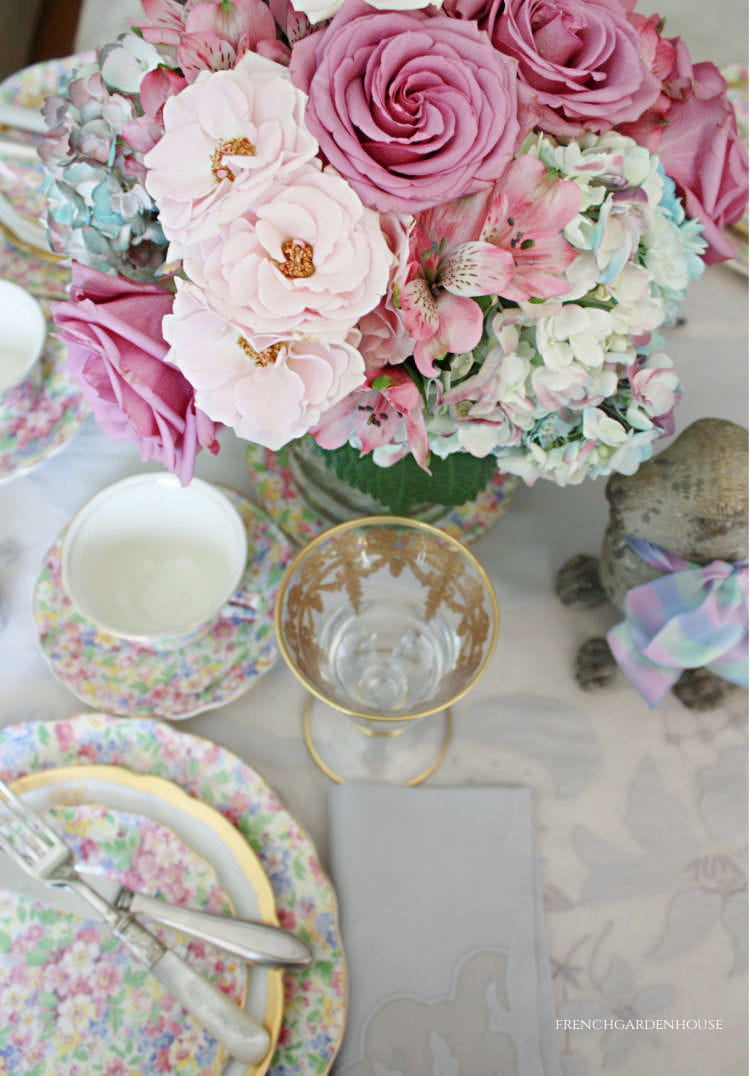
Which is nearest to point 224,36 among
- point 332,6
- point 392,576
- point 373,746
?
point 332,6

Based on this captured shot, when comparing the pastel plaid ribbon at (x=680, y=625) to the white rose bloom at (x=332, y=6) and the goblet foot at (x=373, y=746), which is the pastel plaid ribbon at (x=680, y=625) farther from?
the white rose bloom at (x=332, y=6)

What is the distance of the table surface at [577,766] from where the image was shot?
0.45 meters

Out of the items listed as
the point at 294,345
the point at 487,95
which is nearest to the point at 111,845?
the point at 294,345

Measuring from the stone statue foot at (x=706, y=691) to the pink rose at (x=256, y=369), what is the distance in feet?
1.19

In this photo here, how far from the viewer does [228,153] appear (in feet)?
0.86

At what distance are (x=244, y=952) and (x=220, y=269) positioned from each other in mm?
342

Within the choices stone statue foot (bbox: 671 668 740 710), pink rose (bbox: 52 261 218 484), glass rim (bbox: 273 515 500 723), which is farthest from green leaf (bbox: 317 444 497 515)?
stone statue foot (bbox: 671 668 740 710)

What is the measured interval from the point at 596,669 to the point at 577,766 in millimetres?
66

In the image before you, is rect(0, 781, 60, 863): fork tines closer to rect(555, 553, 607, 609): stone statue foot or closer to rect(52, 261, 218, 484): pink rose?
rect(52, 261, 218, 484): pink rose

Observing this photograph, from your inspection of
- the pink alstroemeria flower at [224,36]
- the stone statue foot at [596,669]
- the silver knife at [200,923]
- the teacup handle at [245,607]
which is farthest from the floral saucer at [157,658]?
the pink alstroemeria flower at [224,36]

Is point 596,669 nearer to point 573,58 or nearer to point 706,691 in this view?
point 706,691

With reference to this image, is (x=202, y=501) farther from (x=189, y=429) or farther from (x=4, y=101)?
(x=4, y=101)

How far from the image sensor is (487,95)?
0.28m

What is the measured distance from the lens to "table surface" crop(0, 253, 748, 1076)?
448 millimetres
